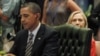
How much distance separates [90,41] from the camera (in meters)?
3.72

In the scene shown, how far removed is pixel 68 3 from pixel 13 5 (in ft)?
3.60

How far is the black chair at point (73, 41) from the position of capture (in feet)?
12.2

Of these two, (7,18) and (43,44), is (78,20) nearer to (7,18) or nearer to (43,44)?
(43,44)

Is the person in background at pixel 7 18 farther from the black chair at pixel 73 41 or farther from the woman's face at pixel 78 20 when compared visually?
the black chair at pixel 73 41

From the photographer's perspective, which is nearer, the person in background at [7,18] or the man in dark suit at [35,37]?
the man in dark suit at [35,37]

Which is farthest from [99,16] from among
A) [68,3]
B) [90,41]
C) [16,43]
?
[16,43]

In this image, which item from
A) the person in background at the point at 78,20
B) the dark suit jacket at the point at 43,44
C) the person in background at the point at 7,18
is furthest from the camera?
the person in background at the point at 7,18

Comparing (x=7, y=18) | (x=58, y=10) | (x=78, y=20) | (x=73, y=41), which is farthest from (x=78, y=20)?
(x=7, y=18)

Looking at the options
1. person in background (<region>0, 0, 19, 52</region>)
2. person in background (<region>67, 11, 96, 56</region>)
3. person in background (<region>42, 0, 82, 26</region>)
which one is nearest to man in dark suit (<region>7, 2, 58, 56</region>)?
person in background (<region>67, 11, 96, 56</region>)

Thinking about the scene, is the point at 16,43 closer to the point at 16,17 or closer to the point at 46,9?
the point at 46,9

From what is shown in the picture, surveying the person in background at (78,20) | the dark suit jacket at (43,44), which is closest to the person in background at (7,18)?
the person in background at (78,20)

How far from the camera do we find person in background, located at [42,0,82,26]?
4691 mm

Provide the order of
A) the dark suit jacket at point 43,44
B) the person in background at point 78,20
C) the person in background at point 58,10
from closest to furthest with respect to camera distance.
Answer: the dark suit jacket at point 43,44 → the person in background at point 78,20 → the person in background at point 58,10

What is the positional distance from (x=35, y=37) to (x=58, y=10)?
1028 mm
